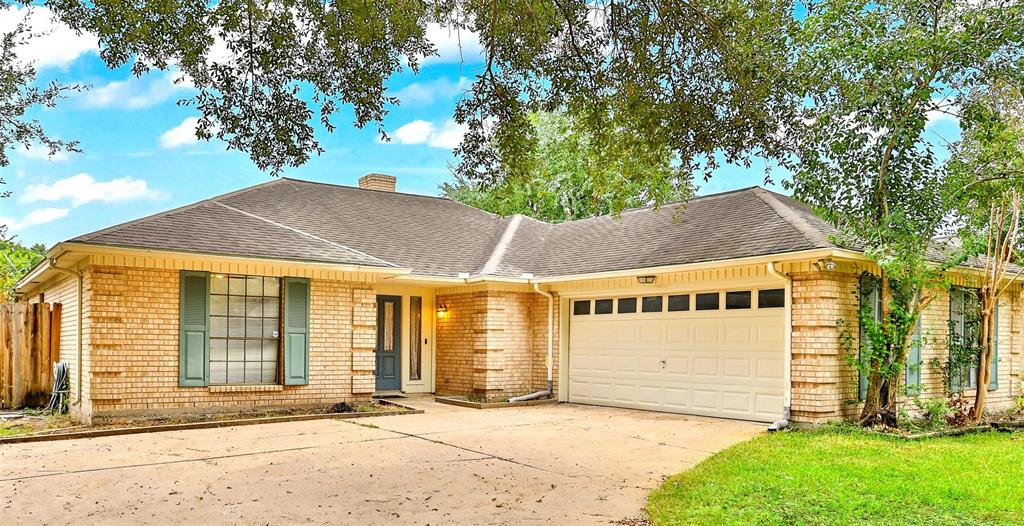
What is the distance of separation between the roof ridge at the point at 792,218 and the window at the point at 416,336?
707cm

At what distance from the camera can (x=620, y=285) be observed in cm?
1437

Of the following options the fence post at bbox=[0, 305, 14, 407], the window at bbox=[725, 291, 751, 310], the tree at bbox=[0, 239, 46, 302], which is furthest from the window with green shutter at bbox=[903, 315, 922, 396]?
the tree at bbox=[0, 239, 46, 302]

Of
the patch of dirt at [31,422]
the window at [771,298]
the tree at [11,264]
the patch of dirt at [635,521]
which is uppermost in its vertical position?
the tree at [11,264]

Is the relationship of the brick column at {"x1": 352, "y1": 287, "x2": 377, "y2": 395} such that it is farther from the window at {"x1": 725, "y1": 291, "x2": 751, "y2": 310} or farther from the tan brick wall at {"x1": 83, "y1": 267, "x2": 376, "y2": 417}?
the window at {"x1": 725, "y1": 291, "x2": 751, "y2": 310}

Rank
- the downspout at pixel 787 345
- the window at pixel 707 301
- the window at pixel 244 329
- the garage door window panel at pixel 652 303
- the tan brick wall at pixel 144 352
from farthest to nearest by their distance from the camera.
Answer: the garage door window panel at pixel 652 303
the window at pixel 707 301
the window at pixel 244 329
the downspout at pixel 787 345
the tan brick wall at pixel 144 352

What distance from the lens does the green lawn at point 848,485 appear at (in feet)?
20.2

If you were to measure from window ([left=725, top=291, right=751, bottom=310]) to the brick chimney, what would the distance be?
996 cm

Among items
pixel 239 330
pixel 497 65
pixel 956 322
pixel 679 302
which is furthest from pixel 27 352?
pixel 956 322

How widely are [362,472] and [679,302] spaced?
7075 mm

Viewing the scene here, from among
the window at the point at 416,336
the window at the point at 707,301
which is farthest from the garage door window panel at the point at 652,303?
the window at the point at 416,336

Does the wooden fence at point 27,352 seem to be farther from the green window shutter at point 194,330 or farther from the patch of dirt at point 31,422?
the green window shutter at point 194,330

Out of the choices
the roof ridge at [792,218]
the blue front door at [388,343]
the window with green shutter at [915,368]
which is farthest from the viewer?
the blue front door at [388,343]

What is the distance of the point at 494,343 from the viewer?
595 inches

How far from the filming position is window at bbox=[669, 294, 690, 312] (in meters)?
13.3
